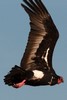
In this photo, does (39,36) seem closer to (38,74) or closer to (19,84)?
(38,74)

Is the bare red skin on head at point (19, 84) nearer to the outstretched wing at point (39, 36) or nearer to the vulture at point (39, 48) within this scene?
the vulture at point (39, 48)

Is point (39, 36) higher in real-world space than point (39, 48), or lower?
higher

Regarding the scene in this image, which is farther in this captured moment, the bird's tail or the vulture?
the vulture

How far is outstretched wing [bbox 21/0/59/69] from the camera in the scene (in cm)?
1845

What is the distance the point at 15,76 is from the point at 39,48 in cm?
222

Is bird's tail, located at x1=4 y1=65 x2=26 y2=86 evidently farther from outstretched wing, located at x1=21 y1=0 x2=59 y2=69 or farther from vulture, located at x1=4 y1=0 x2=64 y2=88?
outstretched wing, located at x1=21 y1=0 x2=59 y2=69

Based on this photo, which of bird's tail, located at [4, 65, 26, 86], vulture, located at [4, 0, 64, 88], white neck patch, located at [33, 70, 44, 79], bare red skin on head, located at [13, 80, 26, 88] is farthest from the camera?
vulture, located at [4, 0, 64, 88]

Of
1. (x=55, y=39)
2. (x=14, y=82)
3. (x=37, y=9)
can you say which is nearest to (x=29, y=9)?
(x=37, y=9)

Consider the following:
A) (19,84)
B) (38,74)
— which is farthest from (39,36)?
(19,84)

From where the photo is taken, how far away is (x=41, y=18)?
18.9 m

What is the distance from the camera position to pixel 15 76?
56.3 feet

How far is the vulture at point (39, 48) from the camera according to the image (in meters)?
18.2

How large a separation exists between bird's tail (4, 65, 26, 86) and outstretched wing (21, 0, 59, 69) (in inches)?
39.4

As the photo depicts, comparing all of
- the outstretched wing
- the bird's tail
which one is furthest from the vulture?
the bird's tail
